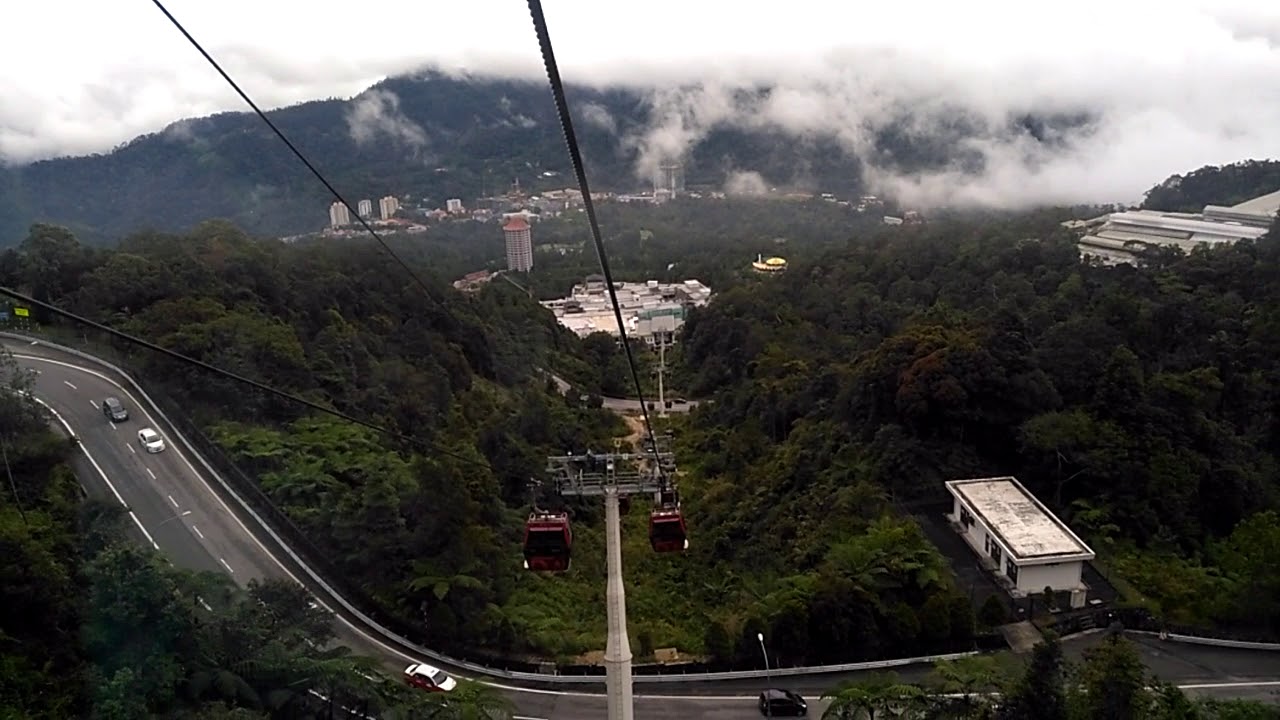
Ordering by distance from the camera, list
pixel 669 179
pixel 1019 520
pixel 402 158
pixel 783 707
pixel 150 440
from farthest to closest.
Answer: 1. pixel 669 179
2. pixel 402 158
3. pixel 150 440
4. pixel 1019 520
5. pixel 783 707

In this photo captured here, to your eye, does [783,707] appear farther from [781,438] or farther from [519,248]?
[519,248]

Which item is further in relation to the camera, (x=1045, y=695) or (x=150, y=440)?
(x=150, y=440)

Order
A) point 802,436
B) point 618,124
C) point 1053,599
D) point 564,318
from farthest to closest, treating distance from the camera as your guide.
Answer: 1. point 618,124
2. point 564,318
3. point 802,436
4. point 1053,599

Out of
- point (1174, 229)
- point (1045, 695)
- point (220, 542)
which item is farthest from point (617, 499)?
point (1174, 229)

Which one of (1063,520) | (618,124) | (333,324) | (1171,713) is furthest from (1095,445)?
(618,124)

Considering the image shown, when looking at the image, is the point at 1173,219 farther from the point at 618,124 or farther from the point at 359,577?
the point at 618,124

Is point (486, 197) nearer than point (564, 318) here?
No
